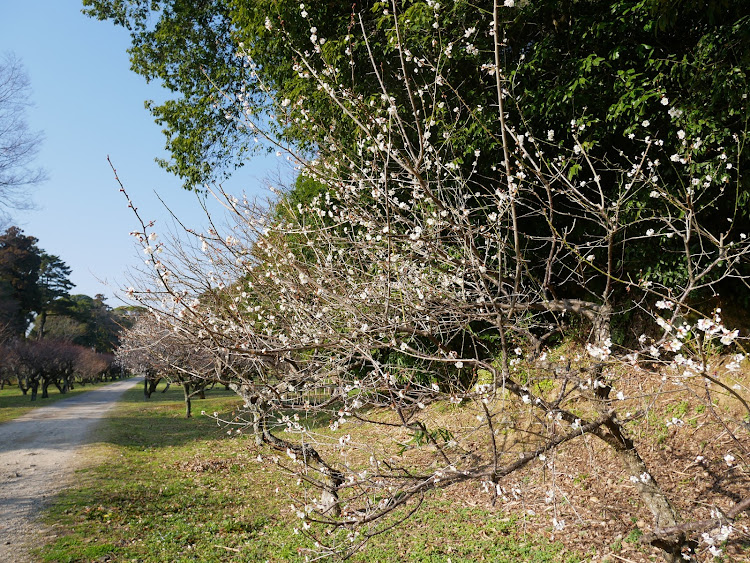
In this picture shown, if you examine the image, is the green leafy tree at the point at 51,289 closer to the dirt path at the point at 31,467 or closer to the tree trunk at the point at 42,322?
the tree trunk at the point at 42,322

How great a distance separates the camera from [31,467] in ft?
30.7

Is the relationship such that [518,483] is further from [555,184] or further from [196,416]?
[196,416]

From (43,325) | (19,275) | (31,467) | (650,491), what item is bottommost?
(31,467)

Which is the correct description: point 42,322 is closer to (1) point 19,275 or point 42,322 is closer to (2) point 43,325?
(2) point 43,325

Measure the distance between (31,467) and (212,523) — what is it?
4968 millimetres

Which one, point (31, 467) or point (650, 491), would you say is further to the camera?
point (31, 467)

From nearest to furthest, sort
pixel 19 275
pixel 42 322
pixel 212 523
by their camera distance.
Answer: pixel 212 523 < pixel 19 275 < pixel 42 322

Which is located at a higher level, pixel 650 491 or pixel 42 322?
pixel 42 322

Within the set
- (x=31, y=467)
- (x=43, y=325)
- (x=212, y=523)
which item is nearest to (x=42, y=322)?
(x=43, y=325)

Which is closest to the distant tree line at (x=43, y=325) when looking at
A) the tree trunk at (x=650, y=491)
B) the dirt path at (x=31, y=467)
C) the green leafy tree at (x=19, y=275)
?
the green leafy tree at (x=19, y=275)

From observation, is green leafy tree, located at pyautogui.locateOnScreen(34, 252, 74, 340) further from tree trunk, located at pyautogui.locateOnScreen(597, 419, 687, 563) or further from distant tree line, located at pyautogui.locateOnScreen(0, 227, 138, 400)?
tree trunk, located at pyautogui.locateOnScreen(597, 419, 687, 563)

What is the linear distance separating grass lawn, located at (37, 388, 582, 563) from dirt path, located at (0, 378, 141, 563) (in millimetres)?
284

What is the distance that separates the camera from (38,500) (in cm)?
737

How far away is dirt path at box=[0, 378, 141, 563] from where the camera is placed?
597 centimetres
